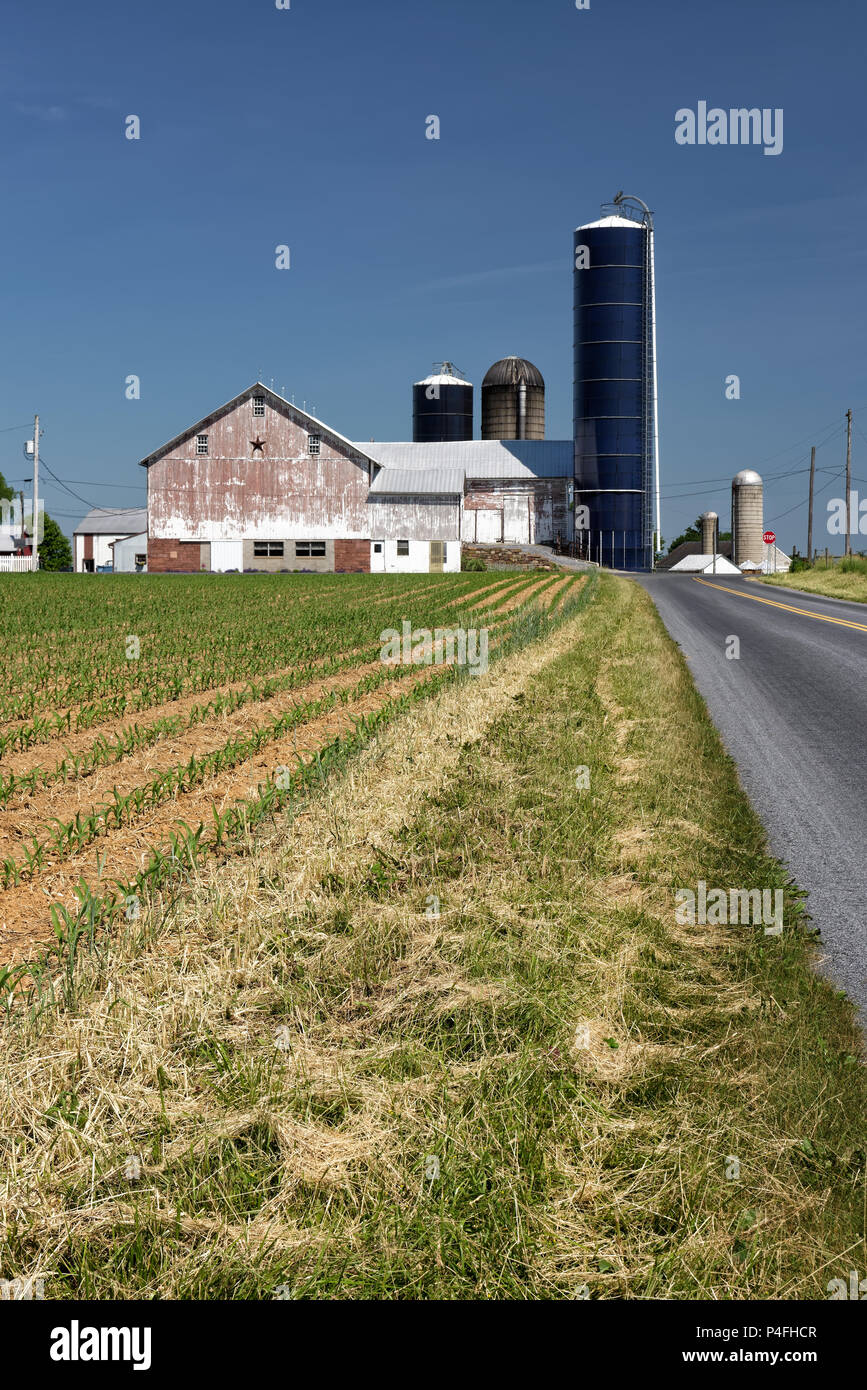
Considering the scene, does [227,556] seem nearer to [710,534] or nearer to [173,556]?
[173,556]

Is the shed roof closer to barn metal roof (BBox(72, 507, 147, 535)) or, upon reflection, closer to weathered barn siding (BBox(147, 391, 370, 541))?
weathered barn siding (BBox(147, 391, 370, 541))

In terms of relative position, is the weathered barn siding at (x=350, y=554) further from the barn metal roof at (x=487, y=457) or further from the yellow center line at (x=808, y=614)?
the yellow center line at (x=808, y=614)

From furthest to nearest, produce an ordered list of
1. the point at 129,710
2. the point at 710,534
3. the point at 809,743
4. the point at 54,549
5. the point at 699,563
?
the point at 54,549
the point at 710,534
the point at 699,563
the point at 129,710
the point at 809,743

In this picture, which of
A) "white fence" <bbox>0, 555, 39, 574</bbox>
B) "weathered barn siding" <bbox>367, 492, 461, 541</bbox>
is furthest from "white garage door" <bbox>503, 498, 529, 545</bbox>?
"white fence" <bbox>0, 555, 39, 574</bbox>

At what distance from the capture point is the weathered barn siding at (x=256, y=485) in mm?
55125

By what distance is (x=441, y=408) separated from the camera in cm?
7888

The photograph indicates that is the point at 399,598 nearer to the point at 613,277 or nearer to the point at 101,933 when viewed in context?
the point at 101,933

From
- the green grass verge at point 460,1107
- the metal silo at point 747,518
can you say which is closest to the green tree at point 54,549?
the metal silo at point 747,518

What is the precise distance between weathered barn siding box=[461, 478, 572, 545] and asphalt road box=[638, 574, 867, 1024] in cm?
4256

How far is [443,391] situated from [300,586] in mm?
47145

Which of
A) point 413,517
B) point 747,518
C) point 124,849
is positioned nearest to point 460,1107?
point 124,849

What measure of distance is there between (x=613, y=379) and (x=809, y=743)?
5906cm

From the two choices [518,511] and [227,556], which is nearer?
[227,556]
